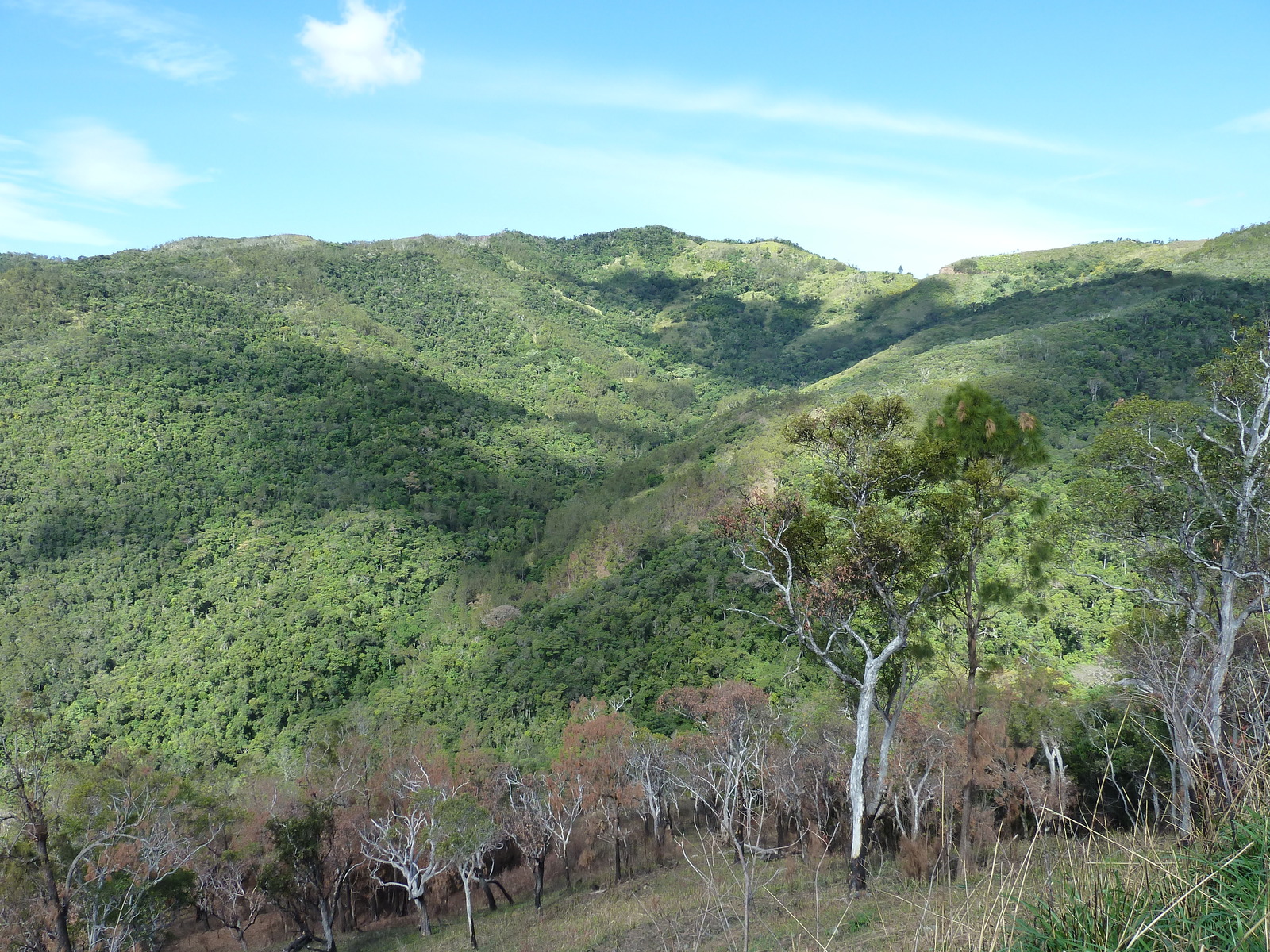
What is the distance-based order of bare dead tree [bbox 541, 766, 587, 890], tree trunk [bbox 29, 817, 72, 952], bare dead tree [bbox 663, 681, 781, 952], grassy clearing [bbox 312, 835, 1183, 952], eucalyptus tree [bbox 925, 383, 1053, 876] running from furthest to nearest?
bare dead tree [bbox 541, 766, 587, 890] → bare dead tree [bbox 663, 681, 781, 952] → eucalyptus tree [bbox 925, 383, 1053, 876] → tree trunk [bbox 29, 817, 72, 952] → grassy clearing [bbox 312, 835, 1183, 952]

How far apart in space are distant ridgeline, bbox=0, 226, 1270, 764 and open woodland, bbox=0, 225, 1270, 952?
0.52 metres

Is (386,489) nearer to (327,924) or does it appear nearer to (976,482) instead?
(327,924)

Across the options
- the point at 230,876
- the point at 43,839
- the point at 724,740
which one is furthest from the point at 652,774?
the point at 43,839

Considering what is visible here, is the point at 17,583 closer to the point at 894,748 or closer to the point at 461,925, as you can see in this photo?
the point at 461,925

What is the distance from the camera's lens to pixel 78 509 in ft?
249

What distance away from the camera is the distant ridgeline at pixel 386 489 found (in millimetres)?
51156

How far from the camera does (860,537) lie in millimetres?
10789

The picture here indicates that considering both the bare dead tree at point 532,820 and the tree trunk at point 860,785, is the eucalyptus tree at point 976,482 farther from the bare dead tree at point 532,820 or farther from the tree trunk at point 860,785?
the bare dead tree at point 532,820

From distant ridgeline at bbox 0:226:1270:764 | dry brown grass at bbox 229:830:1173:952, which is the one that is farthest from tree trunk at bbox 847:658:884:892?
distant ridgeline at bbox 0:226:1270:764

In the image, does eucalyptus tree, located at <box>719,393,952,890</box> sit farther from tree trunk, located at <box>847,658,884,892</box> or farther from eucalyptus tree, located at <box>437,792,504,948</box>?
eucalyptus tree, located at <box>437,792,504,948</box>

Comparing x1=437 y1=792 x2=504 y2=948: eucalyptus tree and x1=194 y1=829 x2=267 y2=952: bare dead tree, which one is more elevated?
x1=437 y1=792 x2=504 y2=948: eucalyptus tree

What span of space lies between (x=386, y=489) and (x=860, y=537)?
3251 inches

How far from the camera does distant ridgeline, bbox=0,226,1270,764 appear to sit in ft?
168

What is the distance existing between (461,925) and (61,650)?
183 feet
